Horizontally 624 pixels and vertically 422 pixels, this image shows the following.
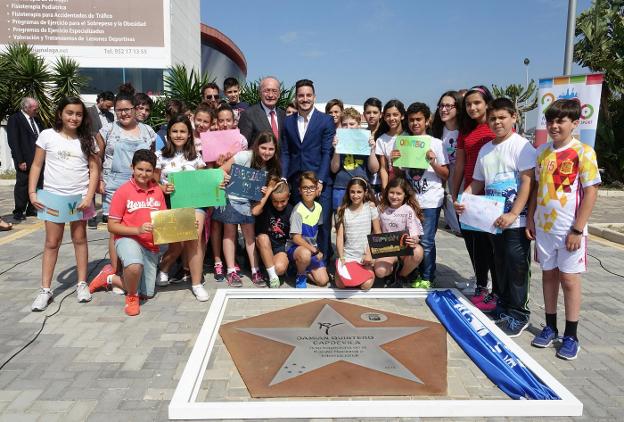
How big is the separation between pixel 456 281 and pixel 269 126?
279cm

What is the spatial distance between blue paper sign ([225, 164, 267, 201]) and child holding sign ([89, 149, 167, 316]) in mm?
689

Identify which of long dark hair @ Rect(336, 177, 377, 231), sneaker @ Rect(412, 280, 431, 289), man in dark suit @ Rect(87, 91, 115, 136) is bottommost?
sneaker @ Rect(412, 280, 431, 289)

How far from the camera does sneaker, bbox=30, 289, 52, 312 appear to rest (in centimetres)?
413

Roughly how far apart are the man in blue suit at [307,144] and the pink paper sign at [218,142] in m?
0.56

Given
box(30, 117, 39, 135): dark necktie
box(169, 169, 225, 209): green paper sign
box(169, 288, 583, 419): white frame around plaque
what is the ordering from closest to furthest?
1. box(169, 288, 583, 419): white frame around plaque
2. box(169, 169, 225, 209): green paper sign
3. box(30, 117, 39, 135): dark necktie

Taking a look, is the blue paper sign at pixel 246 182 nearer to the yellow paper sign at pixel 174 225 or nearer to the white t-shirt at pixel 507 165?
the yellow paper sign at pixel 174 225

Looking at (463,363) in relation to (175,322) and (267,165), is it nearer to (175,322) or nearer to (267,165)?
(175,322)

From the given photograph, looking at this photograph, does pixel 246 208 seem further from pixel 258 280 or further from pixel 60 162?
pixel 60 162

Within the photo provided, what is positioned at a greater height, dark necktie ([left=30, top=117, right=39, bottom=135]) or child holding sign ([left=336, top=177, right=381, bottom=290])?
dark necktie ([left=30, top=117, right=39, bottom=135])

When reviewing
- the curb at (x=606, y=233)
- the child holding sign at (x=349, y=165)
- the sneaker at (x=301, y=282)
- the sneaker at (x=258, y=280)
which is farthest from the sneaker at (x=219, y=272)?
the curb at (x=606, y=233)

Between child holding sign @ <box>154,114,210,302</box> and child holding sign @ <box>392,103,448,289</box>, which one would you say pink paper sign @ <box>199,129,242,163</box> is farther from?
child holding sign @ <box>392,103,448,289</box>

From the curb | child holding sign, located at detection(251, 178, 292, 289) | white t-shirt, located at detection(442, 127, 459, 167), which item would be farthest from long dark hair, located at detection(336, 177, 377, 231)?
the curb

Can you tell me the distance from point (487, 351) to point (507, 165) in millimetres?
1462

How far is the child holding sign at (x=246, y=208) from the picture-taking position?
4.77 metres
